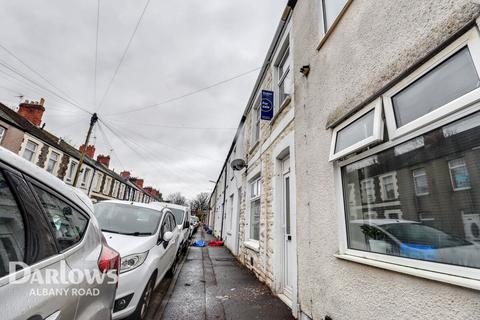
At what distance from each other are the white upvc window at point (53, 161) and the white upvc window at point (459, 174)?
848 inches

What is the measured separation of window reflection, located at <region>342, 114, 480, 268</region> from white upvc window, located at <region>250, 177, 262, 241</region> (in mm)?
4676

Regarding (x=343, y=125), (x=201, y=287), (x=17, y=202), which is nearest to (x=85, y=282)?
(x=17, y=202)

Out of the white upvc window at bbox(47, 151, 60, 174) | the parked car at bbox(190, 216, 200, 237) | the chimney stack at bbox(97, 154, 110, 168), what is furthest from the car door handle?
the chimney stack at bbox(97, 154, 110, 168)

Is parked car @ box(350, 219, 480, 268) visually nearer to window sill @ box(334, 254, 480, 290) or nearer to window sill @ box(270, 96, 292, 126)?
window sill @ box(334, 254, 480, 290)

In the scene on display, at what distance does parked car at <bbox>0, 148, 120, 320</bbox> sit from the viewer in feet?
3.34

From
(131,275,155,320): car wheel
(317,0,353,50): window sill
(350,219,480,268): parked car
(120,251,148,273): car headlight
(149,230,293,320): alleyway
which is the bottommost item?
(149,230,293,320): alleyway

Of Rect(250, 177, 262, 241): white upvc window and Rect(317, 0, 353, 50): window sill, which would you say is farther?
Rect(250, 177, 262, 241): white upvc window

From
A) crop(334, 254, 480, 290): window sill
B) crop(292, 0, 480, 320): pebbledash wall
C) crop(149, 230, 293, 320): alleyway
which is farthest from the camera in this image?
crop(149, 230, 293, 320): alleyway

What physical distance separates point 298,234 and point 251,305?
Result: 5.09 ft

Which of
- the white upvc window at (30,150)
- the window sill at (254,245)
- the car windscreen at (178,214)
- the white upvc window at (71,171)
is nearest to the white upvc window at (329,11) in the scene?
the window sill at (254,245)

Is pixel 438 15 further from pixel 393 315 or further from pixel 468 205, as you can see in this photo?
pixel 393 315

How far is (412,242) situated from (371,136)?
39.2 inches

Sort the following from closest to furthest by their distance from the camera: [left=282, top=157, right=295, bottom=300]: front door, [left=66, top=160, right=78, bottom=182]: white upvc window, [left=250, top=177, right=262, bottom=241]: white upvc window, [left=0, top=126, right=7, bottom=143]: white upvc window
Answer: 1. [left=282, top=157, right=295, bottom=300]: front door
2. [left=250, top=177, right=262, bottom=241]: white upvc window
3. [left=0, top=126, right=7, bottom=143]: white upvc window
4. [left=66, top=160, right=78, bottom=182]: white upvc window

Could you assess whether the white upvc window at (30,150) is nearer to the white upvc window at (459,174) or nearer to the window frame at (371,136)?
the window frame at (371,136)
